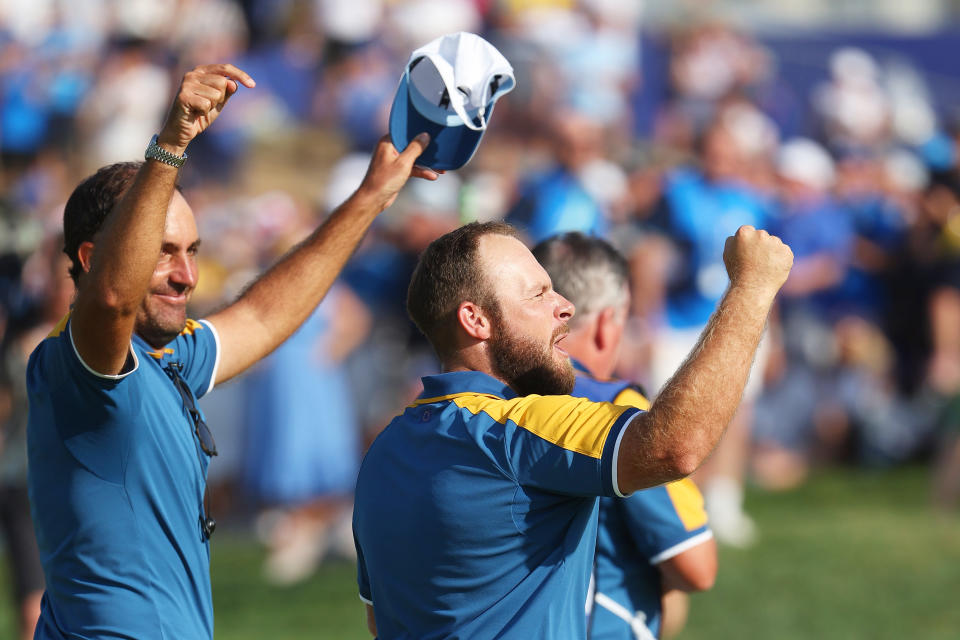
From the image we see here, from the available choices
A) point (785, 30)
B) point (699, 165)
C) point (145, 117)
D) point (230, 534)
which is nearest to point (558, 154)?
point (699, 165)

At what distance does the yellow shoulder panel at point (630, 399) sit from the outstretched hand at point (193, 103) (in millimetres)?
1251

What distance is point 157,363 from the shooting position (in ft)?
9.86

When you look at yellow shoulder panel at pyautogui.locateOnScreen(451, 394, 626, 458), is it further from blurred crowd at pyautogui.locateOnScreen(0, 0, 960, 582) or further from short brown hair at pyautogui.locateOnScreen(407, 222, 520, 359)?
blurred crowd at pyautogui.locateOnScreen(0, 0, 960, 582)

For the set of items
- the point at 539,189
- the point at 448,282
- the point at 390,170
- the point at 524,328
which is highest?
the point at 539,189

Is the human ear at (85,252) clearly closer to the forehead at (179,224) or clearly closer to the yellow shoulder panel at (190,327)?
the forehead at (179,224)

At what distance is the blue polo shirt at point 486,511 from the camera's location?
2438 mm

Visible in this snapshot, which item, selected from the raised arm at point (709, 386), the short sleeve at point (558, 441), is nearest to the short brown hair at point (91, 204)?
the short sleeve at point (558, 441)

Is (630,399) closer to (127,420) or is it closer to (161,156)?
(127,420)

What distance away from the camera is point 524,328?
106 inches

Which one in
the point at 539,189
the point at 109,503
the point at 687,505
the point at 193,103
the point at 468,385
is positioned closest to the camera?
the point at 193,103

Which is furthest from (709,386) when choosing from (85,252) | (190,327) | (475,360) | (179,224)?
(190,327)

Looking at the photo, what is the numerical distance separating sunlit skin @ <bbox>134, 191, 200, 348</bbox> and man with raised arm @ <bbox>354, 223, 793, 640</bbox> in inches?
22.9

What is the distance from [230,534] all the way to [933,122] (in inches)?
310

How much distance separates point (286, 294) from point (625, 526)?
3.73 feet
